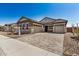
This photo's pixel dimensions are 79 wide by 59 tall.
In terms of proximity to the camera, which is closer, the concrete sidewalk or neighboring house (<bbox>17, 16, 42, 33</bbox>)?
the concrete sidewalk

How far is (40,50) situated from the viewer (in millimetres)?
2648

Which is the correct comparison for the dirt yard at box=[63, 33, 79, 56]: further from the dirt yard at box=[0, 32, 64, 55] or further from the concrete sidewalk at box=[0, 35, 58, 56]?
the concrete sidewalk at box=[0, 35, 58, 56]

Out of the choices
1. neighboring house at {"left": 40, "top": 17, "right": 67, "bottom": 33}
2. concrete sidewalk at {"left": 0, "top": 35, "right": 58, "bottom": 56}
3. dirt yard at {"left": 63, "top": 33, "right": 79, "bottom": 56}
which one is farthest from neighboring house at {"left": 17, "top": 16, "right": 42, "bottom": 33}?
dirt yard at {"left": 63, "top": 33, "right": 79, "bottom": 56}

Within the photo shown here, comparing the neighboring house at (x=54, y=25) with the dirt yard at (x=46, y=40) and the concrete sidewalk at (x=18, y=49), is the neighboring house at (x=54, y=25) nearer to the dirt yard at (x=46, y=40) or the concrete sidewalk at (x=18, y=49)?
the dirt yard at (x=46, y=40)

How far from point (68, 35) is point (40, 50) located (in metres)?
0.56

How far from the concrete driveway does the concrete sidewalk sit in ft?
0.25

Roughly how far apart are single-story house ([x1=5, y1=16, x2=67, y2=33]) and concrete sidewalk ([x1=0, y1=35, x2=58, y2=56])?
213 millimetres

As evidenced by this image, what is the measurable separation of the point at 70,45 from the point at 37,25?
0.69 m

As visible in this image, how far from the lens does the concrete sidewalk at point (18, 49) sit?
264 centimetres

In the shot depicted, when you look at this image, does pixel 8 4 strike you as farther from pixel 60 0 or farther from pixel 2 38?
pixel 60 0

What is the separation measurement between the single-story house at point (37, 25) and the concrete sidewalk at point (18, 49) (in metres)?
0.21

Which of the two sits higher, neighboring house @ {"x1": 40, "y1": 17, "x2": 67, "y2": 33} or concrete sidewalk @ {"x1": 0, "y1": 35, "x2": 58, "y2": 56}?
neighboring house @ {"x1": 40, "y1": 17, "x2": 67, "y2": 33}

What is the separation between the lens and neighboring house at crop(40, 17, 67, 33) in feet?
8.80

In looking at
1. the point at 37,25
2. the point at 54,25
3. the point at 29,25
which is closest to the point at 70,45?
the point at 54,25
